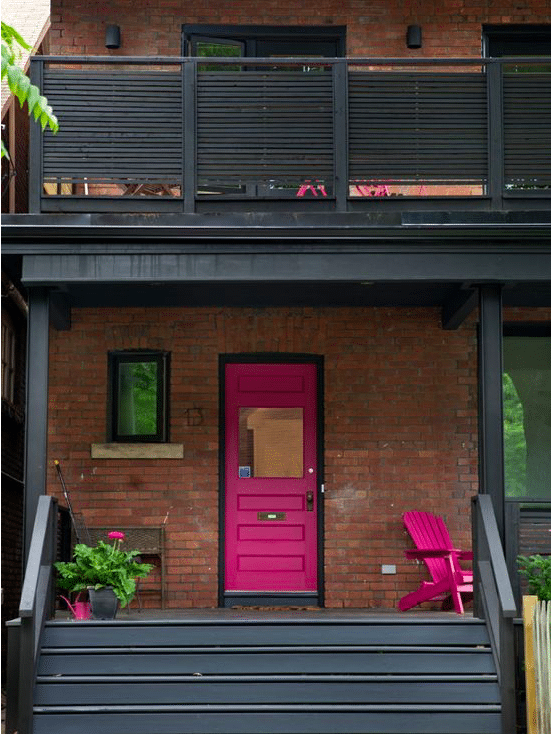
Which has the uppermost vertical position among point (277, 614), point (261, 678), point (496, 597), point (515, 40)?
point (515, 40)

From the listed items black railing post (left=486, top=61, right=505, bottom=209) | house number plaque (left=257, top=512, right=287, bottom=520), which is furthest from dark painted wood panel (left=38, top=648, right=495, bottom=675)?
black railing post (left=486, top=61, right=505, bottom=209)

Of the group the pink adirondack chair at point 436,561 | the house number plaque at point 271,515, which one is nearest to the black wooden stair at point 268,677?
the pink adirondack chair at point 436,561

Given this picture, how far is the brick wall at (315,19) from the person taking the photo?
12.7 metres

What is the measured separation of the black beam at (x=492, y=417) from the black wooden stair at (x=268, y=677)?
3.54ft

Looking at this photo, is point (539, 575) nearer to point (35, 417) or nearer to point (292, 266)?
point (292, 266)

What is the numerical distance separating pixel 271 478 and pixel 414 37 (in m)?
4.49

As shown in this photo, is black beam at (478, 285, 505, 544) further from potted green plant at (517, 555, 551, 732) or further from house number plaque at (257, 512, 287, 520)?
house number plaque at (257, 512, 287, 520)

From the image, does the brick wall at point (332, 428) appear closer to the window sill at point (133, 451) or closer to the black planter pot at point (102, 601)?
the window sill at point (133, 451)

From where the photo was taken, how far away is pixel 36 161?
35.3ft

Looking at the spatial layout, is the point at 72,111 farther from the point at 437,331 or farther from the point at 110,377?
the point at 437,331

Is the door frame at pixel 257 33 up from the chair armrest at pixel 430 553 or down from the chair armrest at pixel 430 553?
up

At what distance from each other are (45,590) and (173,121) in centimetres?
395

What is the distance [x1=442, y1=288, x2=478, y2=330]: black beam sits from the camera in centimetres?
1121

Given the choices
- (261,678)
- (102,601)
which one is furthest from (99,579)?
(261,678)
